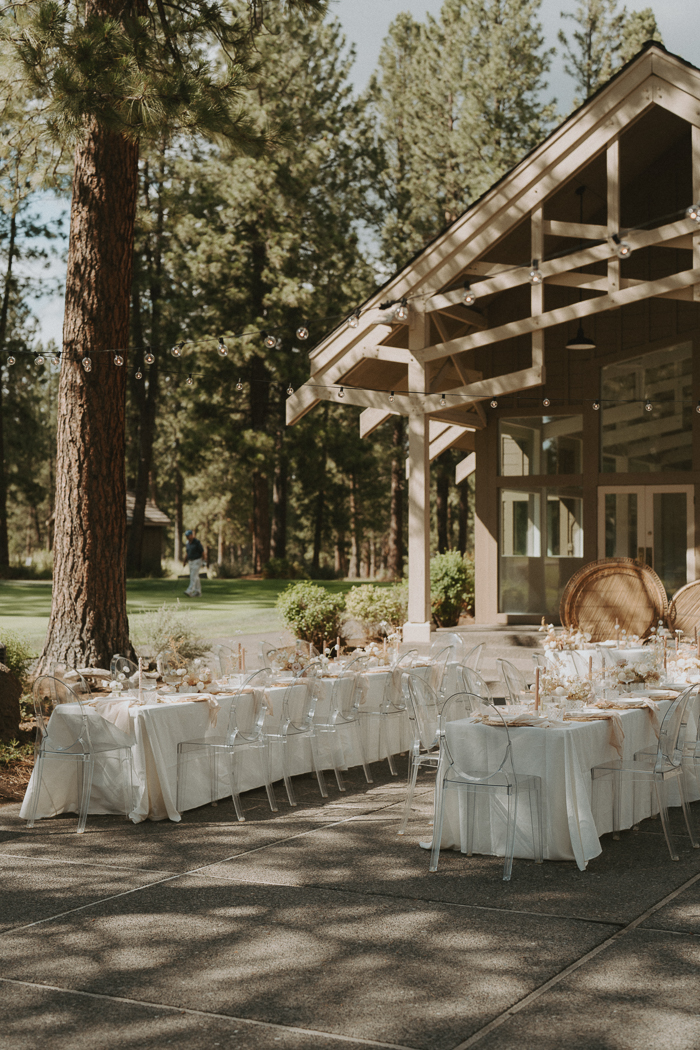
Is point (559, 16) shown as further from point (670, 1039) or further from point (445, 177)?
point (670, 1039)

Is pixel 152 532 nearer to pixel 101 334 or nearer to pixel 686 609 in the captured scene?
pixel 686 609

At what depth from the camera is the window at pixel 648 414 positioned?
1552 cm

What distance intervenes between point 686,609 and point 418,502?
378cm

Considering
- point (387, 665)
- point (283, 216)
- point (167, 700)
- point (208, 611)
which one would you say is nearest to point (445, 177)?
point (283, 216)

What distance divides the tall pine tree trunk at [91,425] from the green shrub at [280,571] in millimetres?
20079

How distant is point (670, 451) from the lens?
15625 mm

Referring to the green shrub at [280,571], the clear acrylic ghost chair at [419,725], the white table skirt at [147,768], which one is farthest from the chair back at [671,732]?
the green shrub at [280,571]

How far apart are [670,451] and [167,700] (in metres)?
10.3

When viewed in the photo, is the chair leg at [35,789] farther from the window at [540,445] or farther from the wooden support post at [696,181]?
the window at [540,445]

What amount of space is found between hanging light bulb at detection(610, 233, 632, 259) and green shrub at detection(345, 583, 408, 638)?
23.0 feet

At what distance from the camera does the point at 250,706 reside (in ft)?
26.8

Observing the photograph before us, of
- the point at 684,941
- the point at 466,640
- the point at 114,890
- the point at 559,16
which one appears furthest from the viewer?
the point at 559,16

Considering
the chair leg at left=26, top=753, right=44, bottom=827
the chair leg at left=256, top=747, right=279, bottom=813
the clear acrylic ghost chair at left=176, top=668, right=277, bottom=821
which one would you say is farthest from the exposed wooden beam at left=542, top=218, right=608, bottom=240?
the chair leg at left=26, top=753, right=44, bottom=827

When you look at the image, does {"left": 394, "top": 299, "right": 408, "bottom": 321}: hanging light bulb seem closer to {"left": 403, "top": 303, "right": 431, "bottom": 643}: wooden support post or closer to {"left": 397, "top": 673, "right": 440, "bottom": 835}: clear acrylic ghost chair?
{"left": 403, "top": 303, "right": 431, "bottom": 643}: wooden support post
